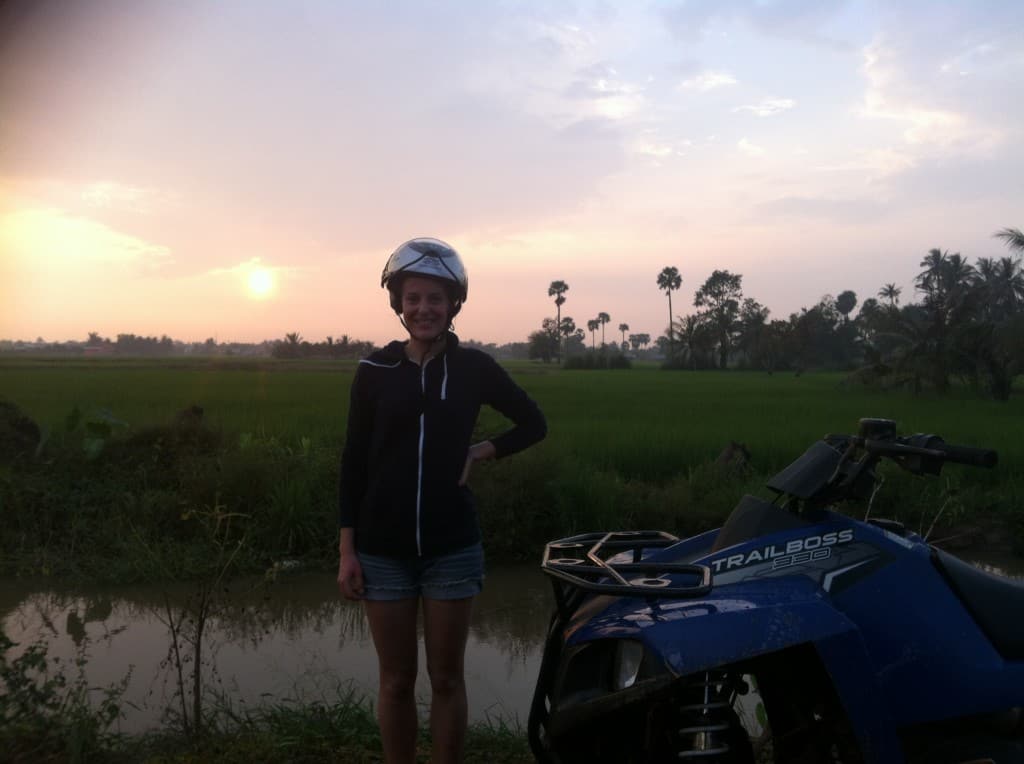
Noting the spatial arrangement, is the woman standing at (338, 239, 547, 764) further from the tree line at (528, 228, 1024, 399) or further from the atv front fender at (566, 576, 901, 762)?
the tree line at (528, 228, 1024, 399)

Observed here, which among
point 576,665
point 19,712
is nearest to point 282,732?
point 19,712

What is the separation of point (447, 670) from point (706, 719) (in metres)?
0.78

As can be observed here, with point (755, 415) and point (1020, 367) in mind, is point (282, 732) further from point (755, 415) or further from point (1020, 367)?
point (1020, 367)

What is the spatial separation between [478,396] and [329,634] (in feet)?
8.67

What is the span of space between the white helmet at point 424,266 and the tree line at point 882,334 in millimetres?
20991

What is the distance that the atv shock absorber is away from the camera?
66.6 inches

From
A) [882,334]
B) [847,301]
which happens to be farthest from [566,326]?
[882,334]

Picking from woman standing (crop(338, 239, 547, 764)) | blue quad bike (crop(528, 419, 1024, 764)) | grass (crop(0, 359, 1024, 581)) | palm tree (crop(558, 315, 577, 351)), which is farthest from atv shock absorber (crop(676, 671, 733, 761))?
palm tree (crop(558, 315, 577, 351))

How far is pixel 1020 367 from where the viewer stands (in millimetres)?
19672

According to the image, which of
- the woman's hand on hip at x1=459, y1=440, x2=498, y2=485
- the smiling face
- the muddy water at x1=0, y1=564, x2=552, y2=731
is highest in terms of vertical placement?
the smiling face

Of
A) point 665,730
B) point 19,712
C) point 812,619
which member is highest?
point 812,619

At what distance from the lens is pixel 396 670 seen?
7.22 feet

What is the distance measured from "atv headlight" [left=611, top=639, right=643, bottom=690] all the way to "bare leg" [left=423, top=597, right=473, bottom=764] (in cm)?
52

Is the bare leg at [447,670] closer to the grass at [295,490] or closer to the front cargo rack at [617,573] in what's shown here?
the front cargo rack at [617,573]
